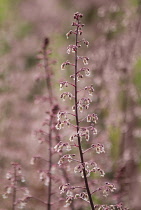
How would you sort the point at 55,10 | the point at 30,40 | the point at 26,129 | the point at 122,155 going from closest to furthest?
the point at 122,155 < the point at 26,129 < the point at 30,40 < the point at 55,10

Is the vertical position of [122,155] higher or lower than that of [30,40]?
lower

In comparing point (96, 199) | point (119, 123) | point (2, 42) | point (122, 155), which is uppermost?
point (2, 42)

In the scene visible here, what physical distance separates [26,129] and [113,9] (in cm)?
185

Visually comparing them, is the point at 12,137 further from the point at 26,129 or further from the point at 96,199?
the point at 96,199

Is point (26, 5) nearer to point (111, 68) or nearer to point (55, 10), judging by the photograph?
point (55, 10)

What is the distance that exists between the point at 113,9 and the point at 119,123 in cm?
93

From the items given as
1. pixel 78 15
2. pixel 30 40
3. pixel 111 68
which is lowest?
pixel 78 15

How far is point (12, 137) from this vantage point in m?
3.73

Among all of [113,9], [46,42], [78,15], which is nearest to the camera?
[78,15]

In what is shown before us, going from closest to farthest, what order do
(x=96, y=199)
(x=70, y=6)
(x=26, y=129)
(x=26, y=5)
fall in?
(x=96, y=199) → (x=26, y=129) → (x=26, y=5) → (x=70, y=6)

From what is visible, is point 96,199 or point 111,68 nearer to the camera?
point 96,199

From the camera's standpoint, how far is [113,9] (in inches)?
91.9

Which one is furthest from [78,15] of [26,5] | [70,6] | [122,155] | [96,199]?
[70,6]

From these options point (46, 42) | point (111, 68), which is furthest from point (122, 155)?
point (46, 42)
